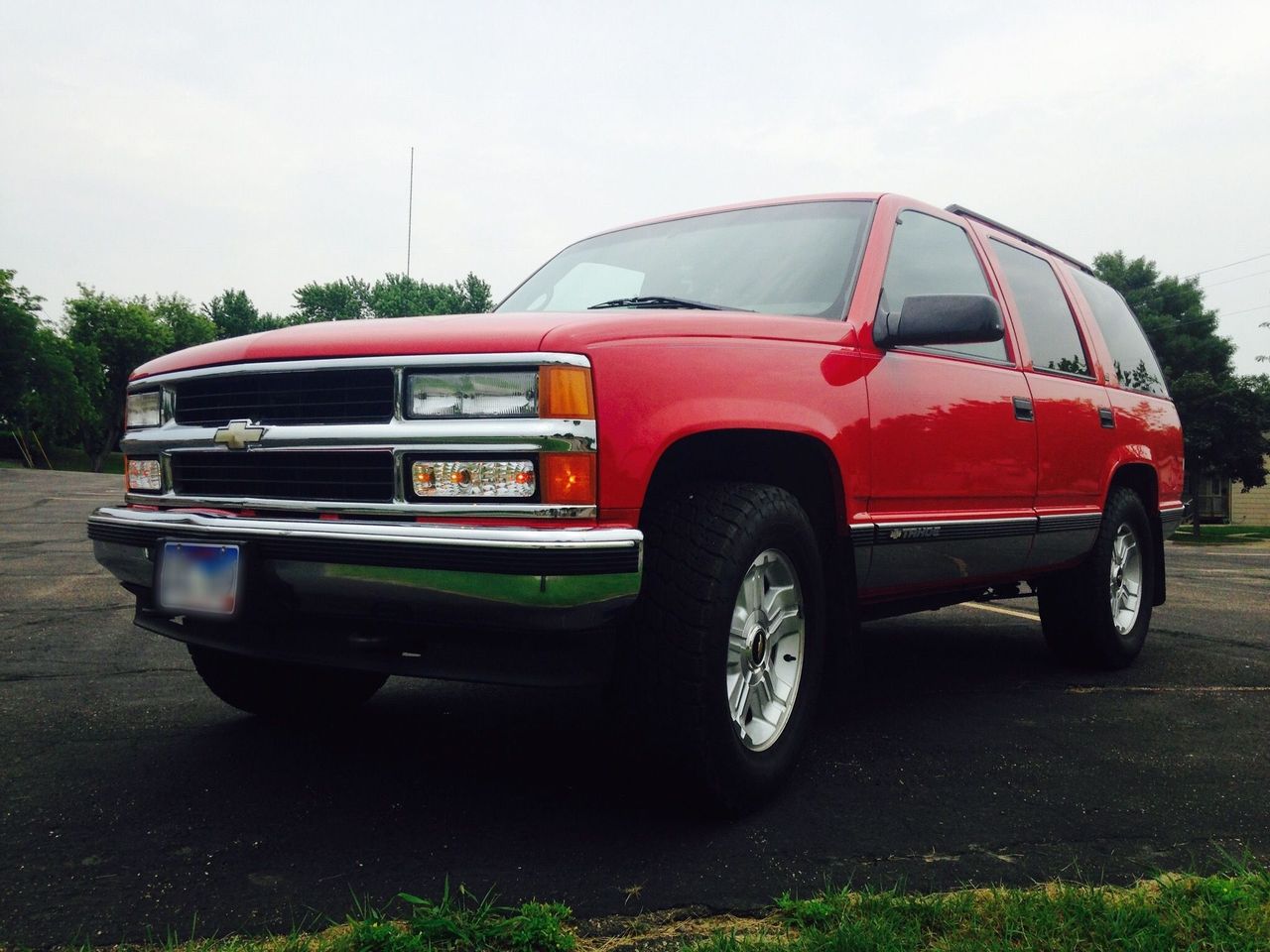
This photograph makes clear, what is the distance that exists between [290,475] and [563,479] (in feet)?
2.59

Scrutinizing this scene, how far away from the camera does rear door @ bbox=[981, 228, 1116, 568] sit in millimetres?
4445

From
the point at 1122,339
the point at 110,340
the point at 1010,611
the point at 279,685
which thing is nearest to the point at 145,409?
the point at 279,685

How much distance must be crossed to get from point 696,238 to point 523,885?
8.18 ft

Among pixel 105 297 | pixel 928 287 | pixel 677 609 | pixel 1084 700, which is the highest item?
pixel 105 297

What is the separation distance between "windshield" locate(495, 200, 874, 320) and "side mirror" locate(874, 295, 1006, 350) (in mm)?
183

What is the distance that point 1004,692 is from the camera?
455 cm

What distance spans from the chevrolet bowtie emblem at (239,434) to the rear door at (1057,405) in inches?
118

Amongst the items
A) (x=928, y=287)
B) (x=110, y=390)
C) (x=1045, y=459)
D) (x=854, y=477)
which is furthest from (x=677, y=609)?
(x=110, y=390)

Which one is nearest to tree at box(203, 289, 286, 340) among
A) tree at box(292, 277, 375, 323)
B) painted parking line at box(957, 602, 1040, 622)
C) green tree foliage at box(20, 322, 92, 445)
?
tree at box(292, 277, 375, 323)

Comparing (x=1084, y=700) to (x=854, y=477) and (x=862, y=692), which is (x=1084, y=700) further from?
(x=854, y=477)

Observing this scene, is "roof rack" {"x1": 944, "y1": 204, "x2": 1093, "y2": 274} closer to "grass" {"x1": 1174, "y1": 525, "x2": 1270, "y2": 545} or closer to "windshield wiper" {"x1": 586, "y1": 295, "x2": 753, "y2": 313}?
"windshield wiper" {"x1": 586, "y1": 295, "x2": 753, "y2": 313}

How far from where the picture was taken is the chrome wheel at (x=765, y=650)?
2.90 m

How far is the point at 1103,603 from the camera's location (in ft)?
16.3

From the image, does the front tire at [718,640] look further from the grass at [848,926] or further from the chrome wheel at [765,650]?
the grass at [848,926]
